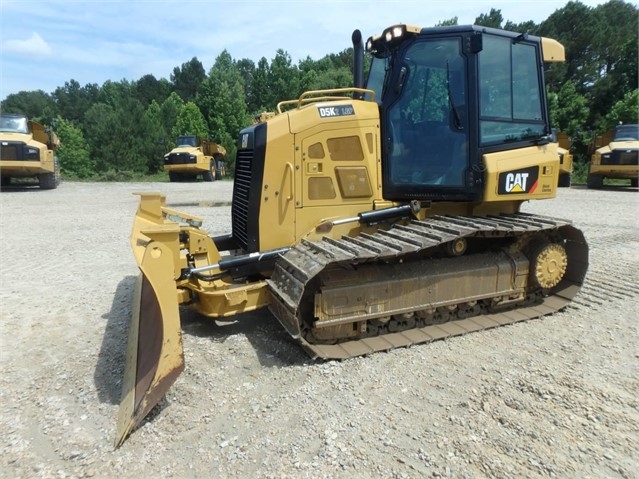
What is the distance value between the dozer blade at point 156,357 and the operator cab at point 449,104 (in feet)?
7.80

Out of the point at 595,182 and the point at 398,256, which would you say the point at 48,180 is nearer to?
the point at 398,256

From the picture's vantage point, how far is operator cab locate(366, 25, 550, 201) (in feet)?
13.5

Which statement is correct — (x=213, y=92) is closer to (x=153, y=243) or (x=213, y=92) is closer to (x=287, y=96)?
(x=287, y=96)

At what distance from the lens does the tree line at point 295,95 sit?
2786cm

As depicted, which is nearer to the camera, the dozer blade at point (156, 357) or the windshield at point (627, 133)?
the dozer blade at point (156, 357)

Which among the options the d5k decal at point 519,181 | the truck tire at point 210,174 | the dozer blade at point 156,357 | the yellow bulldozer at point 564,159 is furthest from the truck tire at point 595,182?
the dozer blade at point 156,357

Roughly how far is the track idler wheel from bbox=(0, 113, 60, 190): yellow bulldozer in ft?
57.0

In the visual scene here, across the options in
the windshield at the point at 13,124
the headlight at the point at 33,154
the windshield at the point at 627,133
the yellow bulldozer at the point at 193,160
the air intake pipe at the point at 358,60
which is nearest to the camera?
the air intake pipe at the point at 358,60

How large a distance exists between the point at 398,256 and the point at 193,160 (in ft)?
70.0

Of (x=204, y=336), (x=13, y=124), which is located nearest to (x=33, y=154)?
(x=13, y=124)

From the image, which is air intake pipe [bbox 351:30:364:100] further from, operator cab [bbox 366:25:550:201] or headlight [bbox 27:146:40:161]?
headlight [bbox 27:146:40:161]

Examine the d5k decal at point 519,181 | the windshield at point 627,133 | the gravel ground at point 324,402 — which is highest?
the windshield at point 627,133

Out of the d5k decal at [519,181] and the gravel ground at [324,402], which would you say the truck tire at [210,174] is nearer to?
the gravel ground at [324,402]

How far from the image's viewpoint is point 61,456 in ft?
8.20
